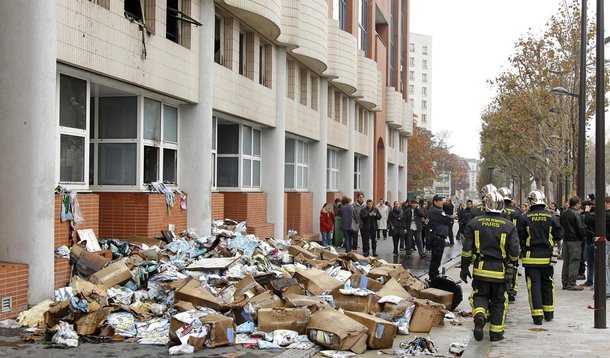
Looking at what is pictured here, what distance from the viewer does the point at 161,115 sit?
14.8 meters

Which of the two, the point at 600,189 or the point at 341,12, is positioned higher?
the point at 341,12

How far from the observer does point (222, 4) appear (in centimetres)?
1684

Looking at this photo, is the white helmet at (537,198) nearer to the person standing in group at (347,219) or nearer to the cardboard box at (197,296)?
the cardboard box at (197,296)

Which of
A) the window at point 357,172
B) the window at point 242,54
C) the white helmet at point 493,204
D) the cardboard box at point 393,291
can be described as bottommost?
the cardboard box at point 393,291

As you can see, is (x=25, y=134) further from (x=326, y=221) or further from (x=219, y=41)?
(x=326, y=221)

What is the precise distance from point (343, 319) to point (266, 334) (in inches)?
37.7

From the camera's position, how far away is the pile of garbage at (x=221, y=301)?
834cm

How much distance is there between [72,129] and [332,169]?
21.2 m

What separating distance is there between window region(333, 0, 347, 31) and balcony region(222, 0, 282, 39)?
9.65 m

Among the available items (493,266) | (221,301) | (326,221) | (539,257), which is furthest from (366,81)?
(221,301)

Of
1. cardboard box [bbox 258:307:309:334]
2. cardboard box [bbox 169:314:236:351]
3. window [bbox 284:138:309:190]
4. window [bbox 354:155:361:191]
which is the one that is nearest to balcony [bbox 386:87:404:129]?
window [bbox 354:155:361:191]

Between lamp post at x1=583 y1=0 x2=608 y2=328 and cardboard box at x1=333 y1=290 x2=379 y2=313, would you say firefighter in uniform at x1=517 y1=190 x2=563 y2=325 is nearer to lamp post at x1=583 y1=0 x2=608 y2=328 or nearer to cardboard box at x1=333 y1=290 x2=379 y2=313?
lamp post at x1=583 y1=0 x2=608 y2=328

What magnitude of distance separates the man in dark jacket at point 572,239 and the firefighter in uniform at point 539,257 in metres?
3.71

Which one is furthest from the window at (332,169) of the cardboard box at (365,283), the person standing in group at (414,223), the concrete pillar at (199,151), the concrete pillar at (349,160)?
the cardboard box at (365,283)
